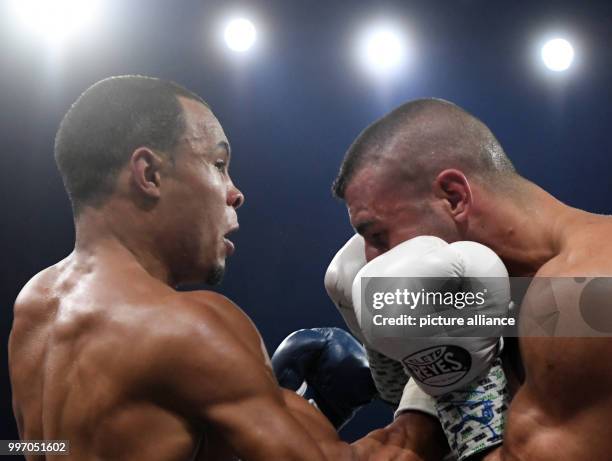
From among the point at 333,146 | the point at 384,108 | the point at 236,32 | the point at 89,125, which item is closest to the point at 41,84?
the point at 236,32

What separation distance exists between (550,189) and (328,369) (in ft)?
9.67

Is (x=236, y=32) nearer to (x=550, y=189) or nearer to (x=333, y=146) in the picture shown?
(x=333, y=146)

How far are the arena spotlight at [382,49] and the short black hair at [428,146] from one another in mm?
2835

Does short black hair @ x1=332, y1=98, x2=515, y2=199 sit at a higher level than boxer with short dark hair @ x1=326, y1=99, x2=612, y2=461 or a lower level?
higher

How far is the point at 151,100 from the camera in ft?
5.27

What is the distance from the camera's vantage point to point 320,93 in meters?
4.57

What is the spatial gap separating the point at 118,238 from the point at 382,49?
338 centimetres

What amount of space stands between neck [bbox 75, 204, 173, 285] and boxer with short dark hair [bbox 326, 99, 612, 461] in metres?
0.44

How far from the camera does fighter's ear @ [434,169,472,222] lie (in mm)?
1676

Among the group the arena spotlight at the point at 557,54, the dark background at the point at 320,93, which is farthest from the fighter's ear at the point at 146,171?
the arena spotlight at the point at 557,54

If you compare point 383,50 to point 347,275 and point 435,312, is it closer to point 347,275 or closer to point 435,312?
point 347,275

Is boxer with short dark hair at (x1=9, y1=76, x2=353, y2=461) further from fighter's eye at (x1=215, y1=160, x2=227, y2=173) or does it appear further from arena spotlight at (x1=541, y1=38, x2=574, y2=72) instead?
arena spotlight at (x1=541, y1=38, x2=574, y2=72)

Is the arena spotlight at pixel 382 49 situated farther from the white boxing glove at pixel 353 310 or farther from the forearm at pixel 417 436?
the forearm at pixel 417 436

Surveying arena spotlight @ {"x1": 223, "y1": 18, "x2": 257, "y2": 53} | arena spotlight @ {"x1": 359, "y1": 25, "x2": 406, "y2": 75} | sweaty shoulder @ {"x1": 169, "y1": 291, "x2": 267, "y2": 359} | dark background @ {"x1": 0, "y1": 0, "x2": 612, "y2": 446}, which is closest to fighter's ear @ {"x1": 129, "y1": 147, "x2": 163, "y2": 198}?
sweaty shoulder @ {"x1": 169, "y1": 291, "x2": 267, "y2": 359}
